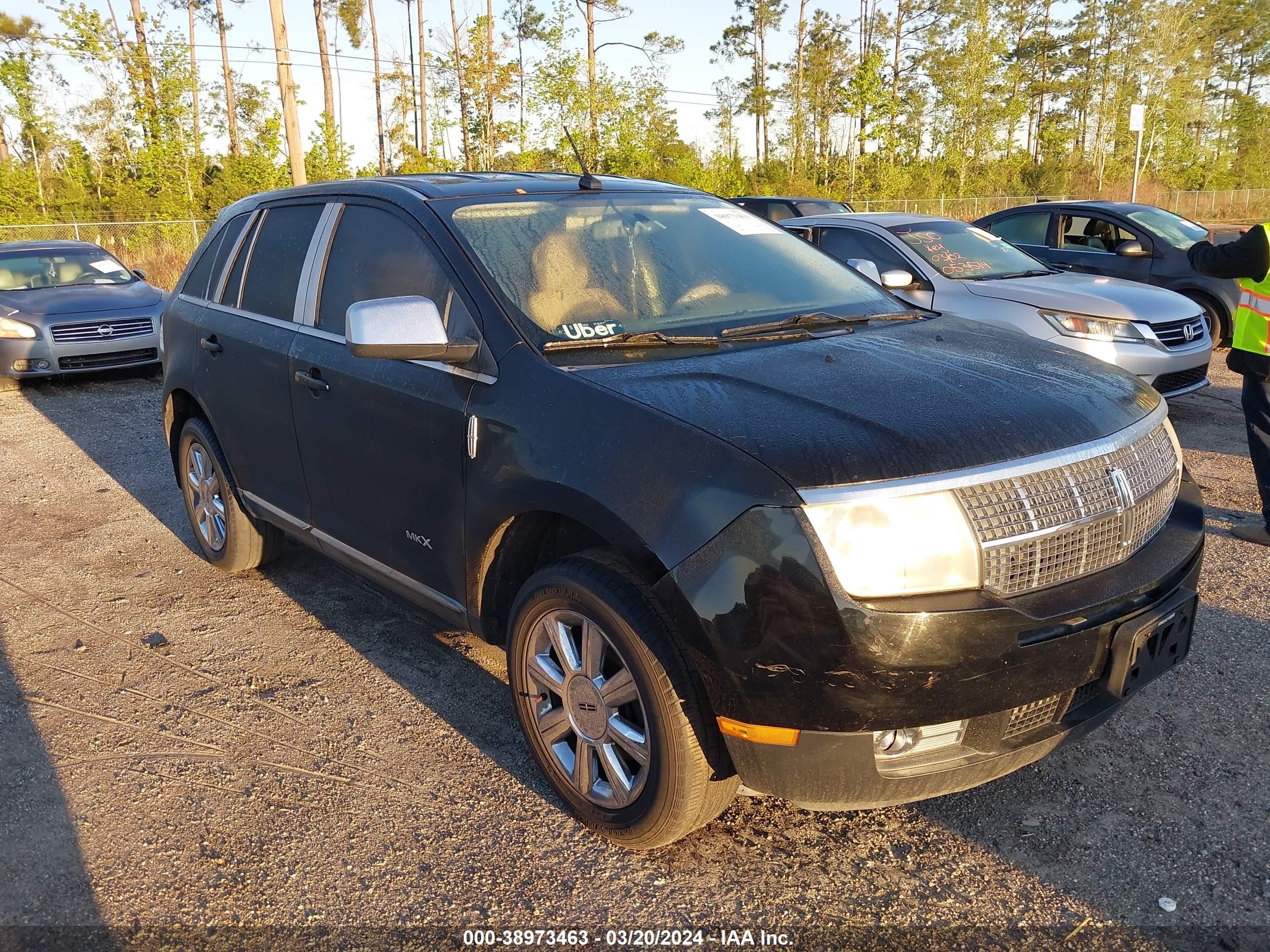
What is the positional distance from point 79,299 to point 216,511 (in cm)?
771

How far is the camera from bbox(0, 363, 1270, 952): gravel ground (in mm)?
2469

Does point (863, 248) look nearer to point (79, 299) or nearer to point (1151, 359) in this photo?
point (1151, 359)

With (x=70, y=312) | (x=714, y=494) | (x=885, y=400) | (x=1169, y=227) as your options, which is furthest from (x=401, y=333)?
(x=1169, y=227)

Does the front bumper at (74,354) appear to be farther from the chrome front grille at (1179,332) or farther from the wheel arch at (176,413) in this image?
the chrome front grille at (1179,332)

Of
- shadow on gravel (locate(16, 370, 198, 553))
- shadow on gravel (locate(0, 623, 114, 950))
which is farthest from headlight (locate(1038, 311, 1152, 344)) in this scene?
shadow on gravel (locate(0, 623, 114, 950))

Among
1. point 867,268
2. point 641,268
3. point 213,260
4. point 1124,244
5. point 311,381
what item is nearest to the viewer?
point 641,268

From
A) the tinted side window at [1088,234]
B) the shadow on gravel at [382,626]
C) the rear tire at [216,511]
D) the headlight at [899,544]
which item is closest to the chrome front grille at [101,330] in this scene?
the shadow on gravel at [382,626]

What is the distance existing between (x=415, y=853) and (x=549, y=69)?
102 feet

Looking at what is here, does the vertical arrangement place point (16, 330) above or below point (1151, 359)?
below

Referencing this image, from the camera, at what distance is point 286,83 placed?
17.5m

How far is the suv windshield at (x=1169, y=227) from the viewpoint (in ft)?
33.7

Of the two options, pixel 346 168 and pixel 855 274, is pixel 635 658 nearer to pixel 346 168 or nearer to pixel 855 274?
pixel 855 274

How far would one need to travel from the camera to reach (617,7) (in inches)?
1264

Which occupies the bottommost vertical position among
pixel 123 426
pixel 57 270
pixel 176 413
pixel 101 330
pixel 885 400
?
pixel 123 426
